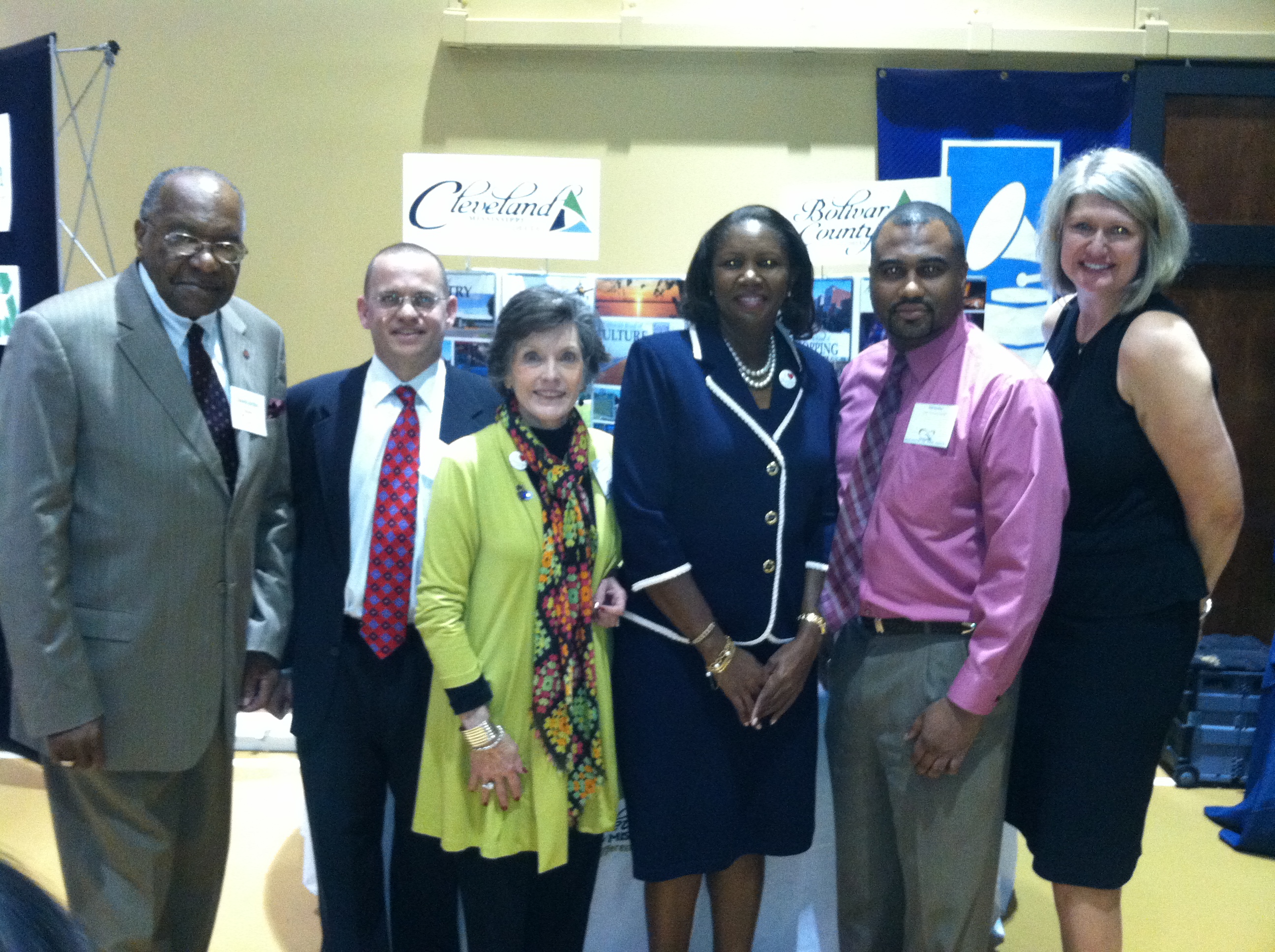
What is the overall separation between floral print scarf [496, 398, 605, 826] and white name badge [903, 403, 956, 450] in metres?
0.67

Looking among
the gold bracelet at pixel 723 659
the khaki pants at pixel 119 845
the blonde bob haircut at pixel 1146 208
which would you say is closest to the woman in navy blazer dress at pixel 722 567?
the gold bracelet at pixel 723 659

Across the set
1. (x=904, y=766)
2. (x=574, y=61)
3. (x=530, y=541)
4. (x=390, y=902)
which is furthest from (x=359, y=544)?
(x=574, y=61)

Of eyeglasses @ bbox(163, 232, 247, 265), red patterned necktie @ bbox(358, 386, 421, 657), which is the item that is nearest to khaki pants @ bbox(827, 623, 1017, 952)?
red patterned necktie @ bbox(358, 386, 421, 657)

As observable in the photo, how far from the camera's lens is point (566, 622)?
205 centimetres

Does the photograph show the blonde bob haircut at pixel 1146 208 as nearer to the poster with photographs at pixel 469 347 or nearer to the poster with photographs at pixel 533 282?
the poster with photographs at pixel 533 282

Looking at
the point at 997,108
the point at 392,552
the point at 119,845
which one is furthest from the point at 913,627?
the point at 997,108

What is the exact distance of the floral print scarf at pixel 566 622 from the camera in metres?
2.04

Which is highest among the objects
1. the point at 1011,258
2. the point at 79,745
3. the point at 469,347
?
the point at 1011,258

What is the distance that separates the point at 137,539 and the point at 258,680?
479mm

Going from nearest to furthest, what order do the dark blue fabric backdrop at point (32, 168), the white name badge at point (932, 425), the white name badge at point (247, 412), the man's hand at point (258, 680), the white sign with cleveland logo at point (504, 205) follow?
the white name badge at point (932, 425), the white name badge at point (247, 412), the man's hand at point (258, 680), the white sign with cleveland logo at point (504, 205), the dark blue fabric backdrop at point (32, 168)

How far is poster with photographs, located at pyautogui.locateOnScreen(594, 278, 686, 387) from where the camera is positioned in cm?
321

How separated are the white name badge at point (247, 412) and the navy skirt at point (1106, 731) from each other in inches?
66.2

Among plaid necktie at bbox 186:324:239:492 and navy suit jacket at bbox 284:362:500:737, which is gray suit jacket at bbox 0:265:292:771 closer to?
plaid necktie at bbox 186:324:239:492

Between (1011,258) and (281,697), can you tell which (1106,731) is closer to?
(281,697)
